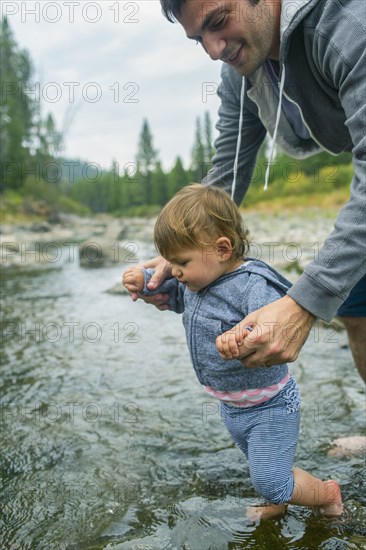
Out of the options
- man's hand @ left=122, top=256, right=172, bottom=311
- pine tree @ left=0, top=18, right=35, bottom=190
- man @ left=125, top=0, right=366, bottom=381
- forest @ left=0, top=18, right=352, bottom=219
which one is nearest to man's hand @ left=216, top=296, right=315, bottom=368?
man @ left=125, top=0, right=366, bottom=381

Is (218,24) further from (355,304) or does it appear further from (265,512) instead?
(265,512)

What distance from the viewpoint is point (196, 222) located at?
→ 1771mm

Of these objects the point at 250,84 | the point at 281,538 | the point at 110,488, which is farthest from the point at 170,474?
the point at 250,84

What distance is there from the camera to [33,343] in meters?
4.76

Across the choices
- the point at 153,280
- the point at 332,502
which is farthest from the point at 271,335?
the point at 332,502

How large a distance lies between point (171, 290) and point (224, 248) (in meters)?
0.38

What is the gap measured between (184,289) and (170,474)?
0.81 metres

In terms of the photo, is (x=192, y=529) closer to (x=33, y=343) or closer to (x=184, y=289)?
(x=184, y=289)

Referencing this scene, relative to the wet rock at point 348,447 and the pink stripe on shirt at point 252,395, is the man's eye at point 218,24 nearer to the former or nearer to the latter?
the pink stripe on shirt at point 252,395

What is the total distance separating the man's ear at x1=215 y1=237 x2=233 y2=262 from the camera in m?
1.81

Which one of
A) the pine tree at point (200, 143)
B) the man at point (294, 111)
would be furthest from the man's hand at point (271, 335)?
the pine tree at point (200, 143)

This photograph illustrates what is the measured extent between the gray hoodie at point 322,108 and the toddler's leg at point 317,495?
0.69 m

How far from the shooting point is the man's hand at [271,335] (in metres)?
1.48

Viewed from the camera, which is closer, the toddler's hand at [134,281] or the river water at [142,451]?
the river water at [142,451]
